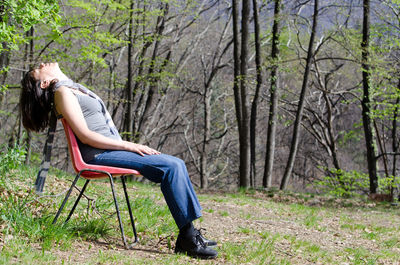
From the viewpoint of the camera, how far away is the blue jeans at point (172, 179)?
10.5 feet

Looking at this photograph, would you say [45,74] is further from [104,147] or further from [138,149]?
[138,149]

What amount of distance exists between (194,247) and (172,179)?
1.80 feet

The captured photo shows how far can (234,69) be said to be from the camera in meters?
12.9

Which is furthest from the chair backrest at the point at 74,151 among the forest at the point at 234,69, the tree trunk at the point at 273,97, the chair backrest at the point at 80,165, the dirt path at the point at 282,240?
the tree trunk at the point at 273,97

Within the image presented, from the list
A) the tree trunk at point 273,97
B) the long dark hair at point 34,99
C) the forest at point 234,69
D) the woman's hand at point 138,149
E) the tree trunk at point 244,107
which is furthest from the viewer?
the tree trunk at point 273,97

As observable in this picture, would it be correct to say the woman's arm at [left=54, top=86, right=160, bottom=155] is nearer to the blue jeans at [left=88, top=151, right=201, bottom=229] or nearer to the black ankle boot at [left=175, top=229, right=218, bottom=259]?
the blue jeans at [left=88, top=151, right=201, bottom=229]

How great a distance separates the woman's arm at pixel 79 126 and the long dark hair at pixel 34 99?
0.14 meters

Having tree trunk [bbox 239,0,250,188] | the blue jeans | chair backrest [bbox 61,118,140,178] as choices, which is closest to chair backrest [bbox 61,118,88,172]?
chair backrest [bbox 61,118,140,178]

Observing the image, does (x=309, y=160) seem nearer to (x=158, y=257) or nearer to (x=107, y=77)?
(x=107, y=77)

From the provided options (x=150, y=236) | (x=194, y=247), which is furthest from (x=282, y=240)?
(x=194, y=247)

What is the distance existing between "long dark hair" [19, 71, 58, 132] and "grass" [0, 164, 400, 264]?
708mm

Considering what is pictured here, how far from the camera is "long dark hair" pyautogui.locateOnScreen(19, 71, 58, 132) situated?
134 inches

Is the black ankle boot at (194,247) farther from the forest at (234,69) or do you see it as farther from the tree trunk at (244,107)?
the tree trunk at (244,107)

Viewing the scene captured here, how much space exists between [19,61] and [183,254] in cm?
965
